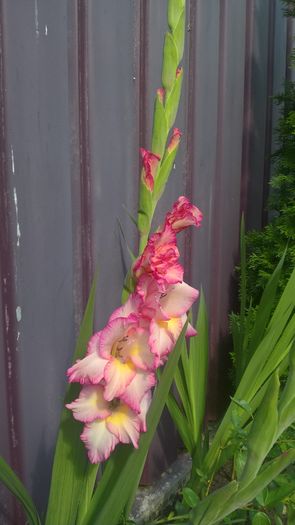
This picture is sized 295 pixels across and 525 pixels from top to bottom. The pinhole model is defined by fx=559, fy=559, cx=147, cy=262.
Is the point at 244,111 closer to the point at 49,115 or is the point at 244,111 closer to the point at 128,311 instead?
the point at 49,115

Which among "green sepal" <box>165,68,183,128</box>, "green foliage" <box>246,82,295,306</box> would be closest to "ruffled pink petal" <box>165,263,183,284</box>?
"green sepal" <box>165,68,183,128</box>

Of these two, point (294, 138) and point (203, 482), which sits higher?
point (294, 138)

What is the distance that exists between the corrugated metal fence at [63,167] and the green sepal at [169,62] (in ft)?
1.41

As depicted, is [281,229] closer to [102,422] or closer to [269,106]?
[269,106]

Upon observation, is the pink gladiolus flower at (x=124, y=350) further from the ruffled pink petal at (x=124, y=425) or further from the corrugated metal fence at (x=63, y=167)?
the corrugated metal fence at (x=63, y=167)

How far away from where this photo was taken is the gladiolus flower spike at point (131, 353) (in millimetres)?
779

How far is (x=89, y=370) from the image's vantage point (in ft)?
2.56

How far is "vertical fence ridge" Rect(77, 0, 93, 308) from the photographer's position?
128 centimetres

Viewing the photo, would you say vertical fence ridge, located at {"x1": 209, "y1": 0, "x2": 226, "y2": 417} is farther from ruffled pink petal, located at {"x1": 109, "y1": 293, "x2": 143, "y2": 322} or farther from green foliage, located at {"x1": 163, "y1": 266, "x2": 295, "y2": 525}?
ruffled pink petal, located at {"x1": 109, "y1": 293, "x2": 143, "y2": 322}

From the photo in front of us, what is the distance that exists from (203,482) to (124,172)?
0.78 metres

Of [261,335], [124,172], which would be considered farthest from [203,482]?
[124,172]

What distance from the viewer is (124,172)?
145 cm

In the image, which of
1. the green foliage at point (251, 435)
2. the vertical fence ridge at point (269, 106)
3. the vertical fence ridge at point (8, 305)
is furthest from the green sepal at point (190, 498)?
the vertical fence ridge at point (269, 106)

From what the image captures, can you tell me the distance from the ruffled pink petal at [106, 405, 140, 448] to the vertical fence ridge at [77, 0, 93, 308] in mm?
610
